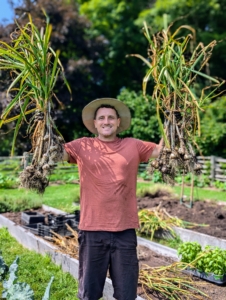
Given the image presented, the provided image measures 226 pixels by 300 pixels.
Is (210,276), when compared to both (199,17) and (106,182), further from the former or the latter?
(199,17)

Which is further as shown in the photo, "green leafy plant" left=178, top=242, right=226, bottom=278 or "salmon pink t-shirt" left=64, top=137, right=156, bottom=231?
"green leafy plant" left=178, top=242, right=226, bottom=278

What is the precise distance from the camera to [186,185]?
36.7 feet

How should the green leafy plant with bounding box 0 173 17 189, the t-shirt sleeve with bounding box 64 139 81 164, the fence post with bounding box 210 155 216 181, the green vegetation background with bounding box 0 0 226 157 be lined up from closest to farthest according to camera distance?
the t-shirt sleeve with bounding box 64 139 81 164
the green leafy plant with bounding box 0 173 17 189
the fence post with bounding box 210 155 216 181
the green vegetation background with bounding box 0 0 226 157

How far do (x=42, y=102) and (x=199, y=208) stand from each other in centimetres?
433

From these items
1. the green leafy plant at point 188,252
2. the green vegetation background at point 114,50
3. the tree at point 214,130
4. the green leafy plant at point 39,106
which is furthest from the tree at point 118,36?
the green leafy plant at point 39,106

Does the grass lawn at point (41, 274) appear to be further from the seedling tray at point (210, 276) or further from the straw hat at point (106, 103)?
the straw hat at point (106, 103)

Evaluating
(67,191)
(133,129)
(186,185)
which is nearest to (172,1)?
(133,129)

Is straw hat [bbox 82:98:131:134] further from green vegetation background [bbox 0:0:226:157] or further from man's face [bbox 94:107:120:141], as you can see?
green vegetation background [bbox 0:0:226:157]

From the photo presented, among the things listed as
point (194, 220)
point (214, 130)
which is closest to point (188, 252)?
point (194, 220)

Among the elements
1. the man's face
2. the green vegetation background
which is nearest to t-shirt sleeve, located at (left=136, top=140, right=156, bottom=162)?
the man's face

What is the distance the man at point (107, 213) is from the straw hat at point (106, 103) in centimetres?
13

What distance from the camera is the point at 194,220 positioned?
5.64 meters

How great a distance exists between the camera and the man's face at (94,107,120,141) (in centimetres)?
258

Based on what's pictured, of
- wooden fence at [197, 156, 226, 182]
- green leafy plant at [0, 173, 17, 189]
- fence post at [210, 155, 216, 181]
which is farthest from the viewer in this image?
fence post at [210, 155, 216, 181]
